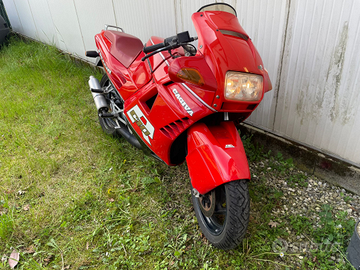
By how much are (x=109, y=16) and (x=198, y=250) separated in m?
3.98

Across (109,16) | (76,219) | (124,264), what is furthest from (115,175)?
(109,16)

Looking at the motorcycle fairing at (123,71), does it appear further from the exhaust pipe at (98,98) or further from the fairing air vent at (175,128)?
the fairing air vent at (175,128)

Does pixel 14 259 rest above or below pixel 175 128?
below

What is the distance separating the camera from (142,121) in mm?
2104

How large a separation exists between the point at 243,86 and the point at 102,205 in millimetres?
1621

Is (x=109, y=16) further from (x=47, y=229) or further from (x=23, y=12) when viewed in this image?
(x=23, y=12)

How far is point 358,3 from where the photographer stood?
1797 millimetres

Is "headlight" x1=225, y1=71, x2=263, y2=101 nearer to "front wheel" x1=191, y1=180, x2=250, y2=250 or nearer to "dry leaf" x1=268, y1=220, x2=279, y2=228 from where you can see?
"front wheel" x1=191, y1=180, x2=250, y2=250

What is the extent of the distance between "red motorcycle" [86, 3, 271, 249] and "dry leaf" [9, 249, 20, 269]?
1.29m

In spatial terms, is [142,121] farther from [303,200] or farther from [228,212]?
[303,200]

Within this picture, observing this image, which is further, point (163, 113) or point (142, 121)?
point (142, 121)

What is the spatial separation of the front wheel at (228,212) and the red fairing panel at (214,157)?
9cm

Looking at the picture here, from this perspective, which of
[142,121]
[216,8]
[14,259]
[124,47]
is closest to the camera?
[216,8]

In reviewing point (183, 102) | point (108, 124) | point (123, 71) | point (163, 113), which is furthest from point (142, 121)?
point (108, 124)
